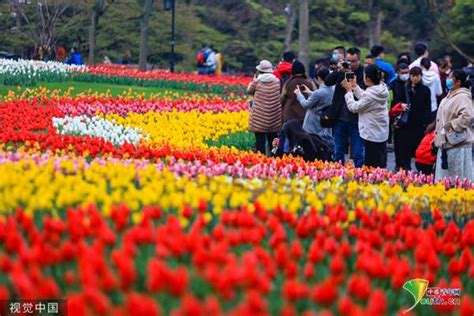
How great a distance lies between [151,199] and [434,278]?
1.81 metres

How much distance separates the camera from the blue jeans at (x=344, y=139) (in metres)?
11.8

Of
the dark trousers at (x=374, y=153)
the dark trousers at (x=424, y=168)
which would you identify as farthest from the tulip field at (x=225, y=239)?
the dark trousers at (x=424, y=168)

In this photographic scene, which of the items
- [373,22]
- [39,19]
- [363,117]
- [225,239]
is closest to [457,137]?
[363,117]

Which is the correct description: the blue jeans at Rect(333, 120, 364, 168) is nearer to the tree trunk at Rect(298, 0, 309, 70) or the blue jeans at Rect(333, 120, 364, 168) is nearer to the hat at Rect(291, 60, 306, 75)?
the hat at Rect(291, 60, 306, 75)

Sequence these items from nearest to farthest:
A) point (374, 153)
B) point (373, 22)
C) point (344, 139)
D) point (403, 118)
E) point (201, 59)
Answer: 1. point (374, 153)
2. point (344, 139)
3. point (403, 118)
4. point (201, 59)
5. point (373, 22)

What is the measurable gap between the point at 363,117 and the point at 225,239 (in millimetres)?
6413

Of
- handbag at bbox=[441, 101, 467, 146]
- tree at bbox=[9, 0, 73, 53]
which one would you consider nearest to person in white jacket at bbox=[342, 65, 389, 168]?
handbag at bbox=[441, 101, 467, 146]

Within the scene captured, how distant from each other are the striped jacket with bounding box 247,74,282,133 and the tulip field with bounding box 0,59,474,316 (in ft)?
13.5

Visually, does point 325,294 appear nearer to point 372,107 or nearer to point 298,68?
point 372,107

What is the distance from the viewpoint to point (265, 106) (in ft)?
43.7

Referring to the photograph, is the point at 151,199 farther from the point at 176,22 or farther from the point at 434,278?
the point at 176,22

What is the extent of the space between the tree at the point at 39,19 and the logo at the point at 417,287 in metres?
30.8

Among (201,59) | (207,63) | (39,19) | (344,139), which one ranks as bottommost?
(344,139)

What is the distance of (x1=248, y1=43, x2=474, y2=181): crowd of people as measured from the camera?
1013cm
